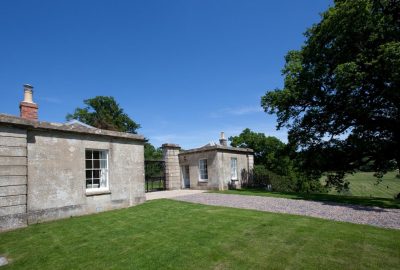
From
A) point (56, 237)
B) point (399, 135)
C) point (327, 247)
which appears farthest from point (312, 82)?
point (56, 237)

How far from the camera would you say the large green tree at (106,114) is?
41.6 metres

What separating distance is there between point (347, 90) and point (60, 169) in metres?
14.6

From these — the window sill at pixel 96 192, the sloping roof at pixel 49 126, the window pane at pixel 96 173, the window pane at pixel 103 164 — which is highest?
the sloping roof at pixel 49 126

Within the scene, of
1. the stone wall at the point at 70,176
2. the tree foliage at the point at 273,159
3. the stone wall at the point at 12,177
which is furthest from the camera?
the tree foliage at the point at 273,159

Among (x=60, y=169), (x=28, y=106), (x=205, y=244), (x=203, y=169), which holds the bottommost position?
(x=205, y=244)

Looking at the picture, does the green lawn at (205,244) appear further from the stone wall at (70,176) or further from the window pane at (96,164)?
the window pane at (96,164)

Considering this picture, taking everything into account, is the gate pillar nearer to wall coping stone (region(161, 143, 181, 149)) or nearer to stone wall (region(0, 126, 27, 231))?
wall coping stone (region(161, 143, 181, 149))

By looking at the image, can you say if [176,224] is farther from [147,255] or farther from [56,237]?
[56,237]

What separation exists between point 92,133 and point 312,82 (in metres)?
12.9

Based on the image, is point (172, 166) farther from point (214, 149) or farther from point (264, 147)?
point (264, 147)

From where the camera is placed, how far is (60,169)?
29.1 feet

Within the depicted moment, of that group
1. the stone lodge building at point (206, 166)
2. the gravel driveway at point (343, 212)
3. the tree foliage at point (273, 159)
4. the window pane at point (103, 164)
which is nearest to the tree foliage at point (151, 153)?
the tree foliage at point (273, 159)

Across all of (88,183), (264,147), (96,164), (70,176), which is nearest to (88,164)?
(96,164)

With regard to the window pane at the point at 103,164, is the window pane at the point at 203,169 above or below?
below
